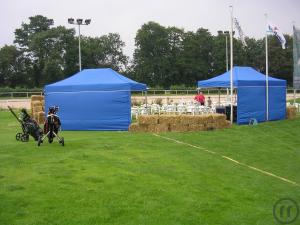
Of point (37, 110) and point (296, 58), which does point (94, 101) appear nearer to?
point (37, 110)

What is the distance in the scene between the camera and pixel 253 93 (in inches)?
968

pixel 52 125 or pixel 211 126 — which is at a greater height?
pixel 52 125

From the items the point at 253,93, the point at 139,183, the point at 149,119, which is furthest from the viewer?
the point at 253,93

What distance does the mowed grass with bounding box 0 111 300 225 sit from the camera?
7941 mm

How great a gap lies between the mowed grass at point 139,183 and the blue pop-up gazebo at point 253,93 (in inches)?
306

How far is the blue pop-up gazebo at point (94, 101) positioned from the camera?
2175 centimetres

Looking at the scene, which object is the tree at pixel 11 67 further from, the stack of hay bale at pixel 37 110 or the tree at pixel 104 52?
the stack of hay bale at pixel 37 110

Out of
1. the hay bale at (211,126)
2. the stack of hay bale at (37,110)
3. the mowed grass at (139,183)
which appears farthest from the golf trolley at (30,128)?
the stack of hay bale at (37,110)

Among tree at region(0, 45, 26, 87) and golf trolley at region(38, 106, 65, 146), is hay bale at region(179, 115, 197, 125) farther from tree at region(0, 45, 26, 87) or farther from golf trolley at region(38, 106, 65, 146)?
tree at region(0, 45, 26, 87)

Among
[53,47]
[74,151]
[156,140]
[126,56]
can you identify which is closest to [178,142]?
[156,140]

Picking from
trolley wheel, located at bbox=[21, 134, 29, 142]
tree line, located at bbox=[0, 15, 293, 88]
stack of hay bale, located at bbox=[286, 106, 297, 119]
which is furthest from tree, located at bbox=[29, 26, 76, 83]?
trolley wheel, located at bbox=[21, 134, 29, 142]

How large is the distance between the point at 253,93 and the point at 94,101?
823 centimetres

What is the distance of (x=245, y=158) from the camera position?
14.1m

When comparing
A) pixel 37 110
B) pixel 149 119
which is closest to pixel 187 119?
pixel 149 119
